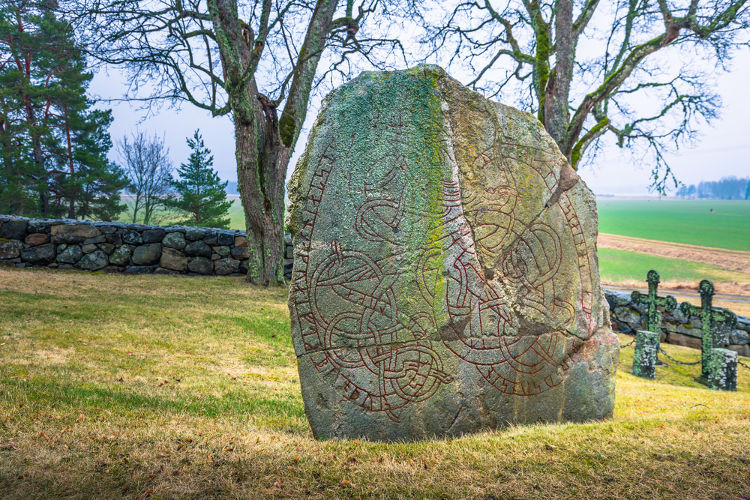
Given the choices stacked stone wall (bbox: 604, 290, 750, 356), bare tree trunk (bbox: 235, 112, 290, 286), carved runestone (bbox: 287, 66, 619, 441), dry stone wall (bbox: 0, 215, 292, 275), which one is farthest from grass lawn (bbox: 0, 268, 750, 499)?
stacked stone wall (bbox: 604, 290, 750, 356)

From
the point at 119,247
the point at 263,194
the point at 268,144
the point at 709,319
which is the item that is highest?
the point at 268,144

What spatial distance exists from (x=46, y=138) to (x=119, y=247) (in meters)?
10.3

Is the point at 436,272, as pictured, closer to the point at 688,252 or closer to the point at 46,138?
the point at 46,138

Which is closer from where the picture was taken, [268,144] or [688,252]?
[268,144]

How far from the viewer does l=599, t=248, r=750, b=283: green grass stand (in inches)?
785

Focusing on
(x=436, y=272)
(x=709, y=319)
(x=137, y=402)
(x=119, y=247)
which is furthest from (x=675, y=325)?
(x=119, y=247)

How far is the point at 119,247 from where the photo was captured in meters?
11.3

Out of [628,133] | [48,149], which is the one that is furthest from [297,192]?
[48,149]

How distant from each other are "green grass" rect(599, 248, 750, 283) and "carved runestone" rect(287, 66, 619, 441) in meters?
18.3

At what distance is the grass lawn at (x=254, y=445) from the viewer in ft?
8.36

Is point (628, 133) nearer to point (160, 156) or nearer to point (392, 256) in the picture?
point (392, 256)

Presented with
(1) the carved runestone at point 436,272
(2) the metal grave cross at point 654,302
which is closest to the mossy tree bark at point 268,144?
(1) the carved runestone at point 436,272

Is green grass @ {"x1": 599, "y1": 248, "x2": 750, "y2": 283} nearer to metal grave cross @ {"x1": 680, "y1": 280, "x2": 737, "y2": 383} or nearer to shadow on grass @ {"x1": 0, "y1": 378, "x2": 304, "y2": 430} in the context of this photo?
metal grave cross @ {"x1": 680, "y1": 280, "x2": 737, "y2": 383}

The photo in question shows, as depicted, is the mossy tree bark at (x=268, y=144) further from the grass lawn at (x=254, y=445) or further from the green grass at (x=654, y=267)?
the green grass at (x=654, y=267)
